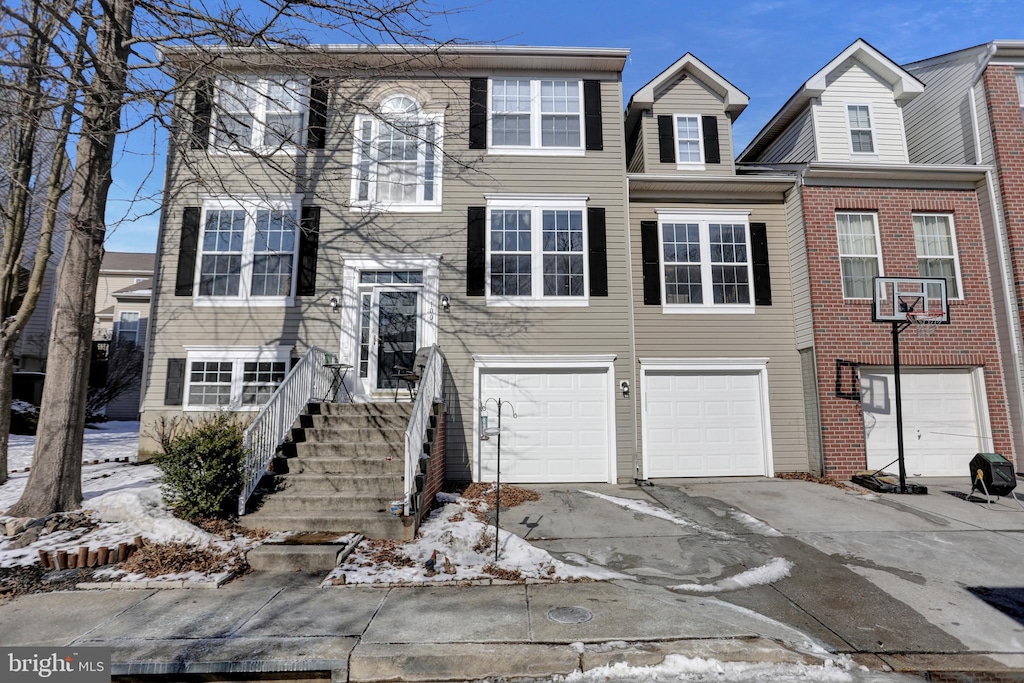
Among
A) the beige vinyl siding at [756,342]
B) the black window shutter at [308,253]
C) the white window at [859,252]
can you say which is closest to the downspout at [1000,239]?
Result: the white window at [859,252]

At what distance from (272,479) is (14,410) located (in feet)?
40.1

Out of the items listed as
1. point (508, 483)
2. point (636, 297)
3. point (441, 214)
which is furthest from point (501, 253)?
point (508, 483)

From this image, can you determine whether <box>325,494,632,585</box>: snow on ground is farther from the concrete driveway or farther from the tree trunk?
the tree trunk

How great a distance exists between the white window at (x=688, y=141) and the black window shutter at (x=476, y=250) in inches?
179

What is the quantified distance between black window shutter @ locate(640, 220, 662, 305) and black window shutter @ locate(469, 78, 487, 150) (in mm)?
3674

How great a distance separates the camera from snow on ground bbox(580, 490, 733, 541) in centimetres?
617

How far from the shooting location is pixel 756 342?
32.2 feet

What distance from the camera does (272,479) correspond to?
6371 millimetres

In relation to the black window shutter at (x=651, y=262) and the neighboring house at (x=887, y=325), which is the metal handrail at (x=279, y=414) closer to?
the black window shutter at (x=651, y=262)

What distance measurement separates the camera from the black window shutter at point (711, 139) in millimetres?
10508

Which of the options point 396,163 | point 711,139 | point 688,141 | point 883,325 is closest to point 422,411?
point 396,163

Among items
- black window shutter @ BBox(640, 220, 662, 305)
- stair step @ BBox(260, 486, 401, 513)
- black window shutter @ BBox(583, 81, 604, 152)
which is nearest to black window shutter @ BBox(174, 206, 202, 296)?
stair step @ BBox(260, 486, 401, 513)

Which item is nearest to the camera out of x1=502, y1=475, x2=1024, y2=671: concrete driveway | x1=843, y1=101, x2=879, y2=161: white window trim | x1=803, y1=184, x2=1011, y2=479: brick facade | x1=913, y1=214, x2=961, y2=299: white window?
x1=502, y1=475, x2=1024, y2=671: concrete driveway

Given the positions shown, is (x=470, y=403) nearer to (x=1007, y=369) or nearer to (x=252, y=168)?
(x=252, y=168)
